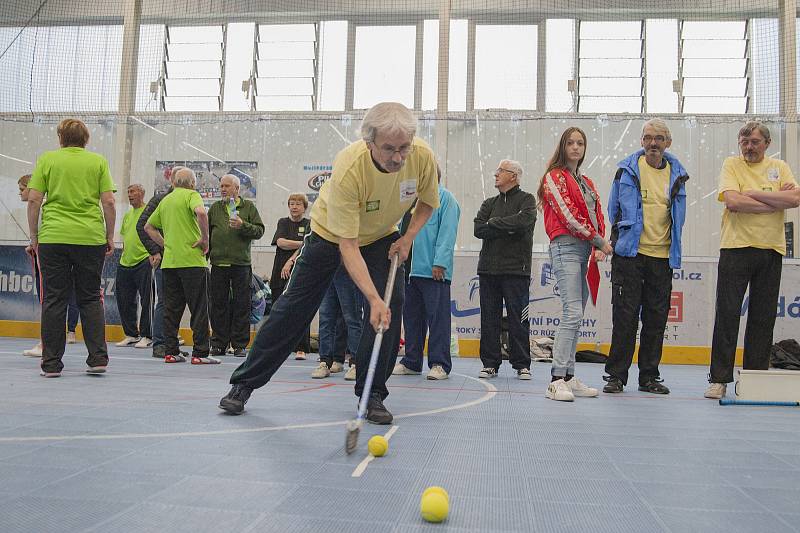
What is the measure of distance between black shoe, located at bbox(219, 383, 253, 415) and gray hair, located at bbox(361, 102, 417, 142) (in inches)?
43.5

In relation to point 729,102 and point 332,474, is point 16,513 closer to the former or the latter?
point 332,474

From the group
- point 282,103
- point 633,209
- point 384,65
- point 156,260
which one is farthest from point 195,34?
point 633,209

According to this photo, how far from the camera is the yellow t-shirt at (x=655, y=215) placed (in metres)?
3.79

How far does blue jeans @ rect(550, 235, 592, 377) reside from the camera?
347 cm

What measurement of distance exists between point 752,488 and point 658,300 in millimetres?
2182

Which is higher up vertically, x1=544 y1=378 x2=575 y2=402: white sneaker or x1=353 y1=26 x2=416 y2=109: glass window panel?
x1=353 y1=26 x2=416 y2=109: glass window panel

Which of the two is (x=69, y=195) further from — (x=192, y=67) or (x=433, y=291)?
(x=192, y=67)

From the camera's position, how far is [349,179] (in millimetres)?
2314

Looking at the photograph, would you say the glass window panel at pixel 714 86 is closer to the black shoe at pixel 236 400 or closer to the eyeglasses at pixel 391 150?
the eyeglasses at pixel 391 150

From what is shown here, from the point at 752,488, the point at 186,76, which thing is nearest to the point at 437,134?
the point at 186,76

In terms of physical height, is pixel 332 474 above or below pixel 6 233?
below

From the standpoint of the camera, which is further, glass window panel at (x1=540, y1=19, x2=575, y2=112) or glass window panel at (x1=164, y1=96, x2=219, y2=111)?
glass window panel at (x1=164, y1=96, x2=219, y2=111)

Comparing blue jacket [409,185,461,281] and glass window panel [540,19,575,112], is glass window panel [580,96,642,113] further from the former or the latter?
blue jacket [409,185,461,281]

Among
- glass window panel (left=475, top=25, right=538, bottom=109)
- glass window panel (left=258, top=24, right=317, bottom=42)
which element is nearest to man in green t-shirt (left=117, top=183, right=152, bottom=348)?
glass window panel (left=258, top=24, right=317, bottom=42)
